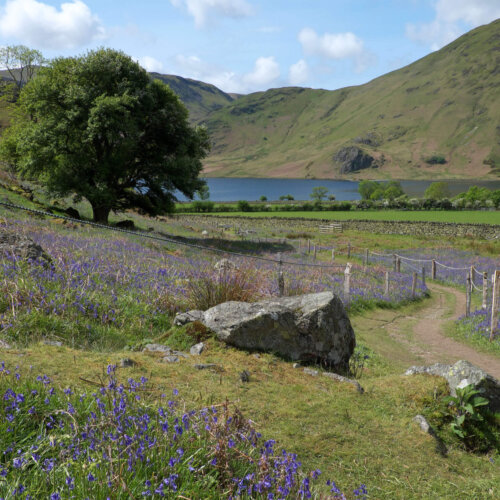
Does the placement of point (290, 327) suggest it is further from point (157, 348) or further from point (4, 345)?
point (4, 345)

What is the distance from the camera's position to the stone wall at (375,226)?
6022cm

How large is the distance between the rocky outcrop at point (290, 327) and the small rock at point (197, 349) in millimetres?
385

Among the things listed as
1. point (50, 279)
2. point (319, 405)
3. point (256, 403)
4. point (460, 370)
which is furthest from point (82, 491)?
point (50, 279)

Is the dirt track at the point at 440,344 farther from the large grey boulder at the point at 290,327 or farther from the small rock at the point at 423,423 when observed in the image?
the small rock at the point at 423,423

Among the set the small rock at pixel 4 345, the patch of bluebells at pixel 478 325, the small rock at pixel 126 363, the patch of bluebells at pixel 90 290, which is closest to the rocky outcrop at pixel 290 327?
the patch of bluebells at pixel 90 290

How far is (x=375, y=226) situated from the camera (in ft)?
226

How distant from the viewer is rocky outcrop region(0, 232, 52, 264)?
805 centimetres

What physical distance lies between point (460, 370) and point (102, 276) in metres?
6.85

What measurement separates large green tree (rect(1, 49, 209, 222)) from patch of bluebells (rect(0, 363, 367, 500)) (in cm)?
2652

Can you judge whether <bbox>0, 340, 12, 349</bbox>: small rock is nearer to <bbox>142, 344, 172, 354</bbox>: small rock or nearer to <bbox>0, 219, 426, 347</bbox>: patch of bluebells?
<bbox>0, 219, 426, 347</bbox>: patch of bluebells

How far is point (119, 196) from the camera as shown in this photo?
32.1 meters

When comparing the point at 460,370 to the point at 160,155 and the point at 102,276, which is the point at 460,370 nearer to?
the point at 102,276

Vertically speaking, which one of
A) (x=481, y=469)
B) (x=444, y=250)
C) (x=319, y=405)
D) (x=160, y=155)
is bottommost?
(x=444, y=250)

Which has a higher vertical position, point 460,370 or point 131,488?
point 131,488
